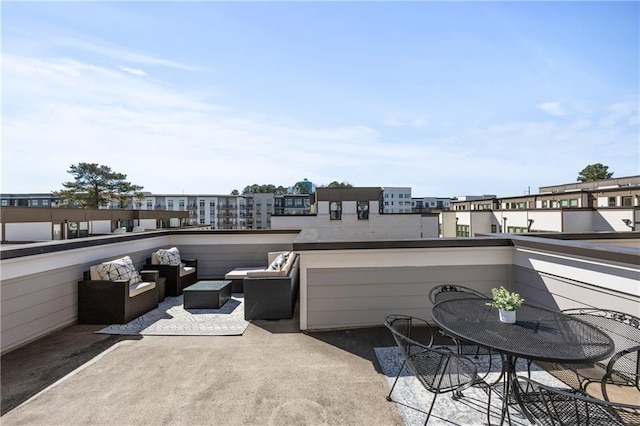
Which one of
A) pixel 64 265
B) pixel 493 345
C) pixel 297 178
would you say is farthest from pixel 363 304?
pixel 297 178

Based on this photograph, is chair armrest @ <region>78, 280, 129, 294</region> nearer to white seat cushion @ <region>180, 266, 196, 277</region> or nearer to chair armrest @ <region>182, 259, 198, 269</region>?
white seat cushion @ <region>180, 266, 196, 277</region>

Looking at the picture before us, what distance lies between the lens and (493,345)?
2.01 metres

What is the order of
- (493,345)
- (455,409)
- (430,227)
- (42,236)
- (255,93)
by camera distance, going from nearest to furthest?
(493,345)
(455,409)
(255,93)
(42,236)
(430,227)

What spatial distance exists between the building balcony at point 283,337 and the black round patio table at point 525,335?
0.93m

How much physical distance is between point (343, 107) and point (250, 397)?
10373 mm

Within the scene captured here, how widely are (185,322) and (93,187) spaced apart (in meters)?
37.9

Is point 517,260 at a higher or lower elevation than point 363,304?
higher

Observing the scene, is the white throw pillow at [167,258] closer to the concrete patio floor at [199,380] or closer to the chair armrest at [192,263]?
the chair armrest at [192,263]

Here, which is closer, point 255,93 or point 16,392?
point 16,392

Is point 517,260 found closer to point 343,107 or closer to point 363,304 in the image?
point 363,304

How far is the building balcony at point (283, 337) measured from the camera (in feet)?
8.09

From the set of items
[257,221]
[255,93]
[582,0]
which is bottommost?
[257,221]

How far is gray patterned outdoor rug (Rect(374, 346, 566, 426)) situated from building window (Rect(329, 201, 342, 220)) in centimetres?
1632

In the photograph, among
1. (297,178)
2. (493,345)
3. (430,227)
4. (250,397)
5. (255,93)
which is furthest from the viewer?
(297,178)
